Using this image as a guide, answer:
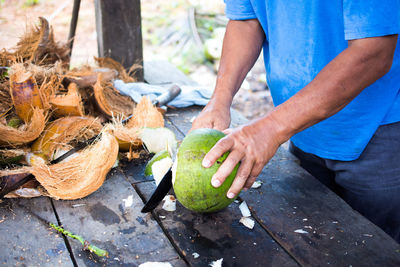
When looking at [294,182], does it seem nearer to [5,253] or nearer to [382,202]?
[382,202]

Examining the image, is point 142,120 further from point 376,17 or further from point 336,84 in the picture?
point 376,17

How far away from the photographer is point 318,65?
1878 millimetres

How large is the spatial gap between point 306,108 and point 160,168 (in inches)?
31.3

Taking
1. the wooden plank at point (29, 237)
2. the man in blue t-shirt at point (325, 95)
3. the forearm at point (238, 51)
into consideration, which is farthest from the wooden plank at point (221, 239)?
the forearm at point (238, 51)

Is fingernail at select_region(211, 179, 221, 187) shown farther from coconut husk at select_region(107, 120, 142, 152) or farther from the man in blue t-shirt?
coconut husk at select_region(107, 120, 142, 152)

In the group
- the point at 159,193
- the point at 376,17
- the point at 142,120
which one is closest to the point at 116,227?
the point at 159,193

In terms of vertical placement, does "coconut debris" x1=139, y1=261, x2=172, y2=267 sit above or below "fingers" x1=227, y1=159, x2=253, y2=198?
below

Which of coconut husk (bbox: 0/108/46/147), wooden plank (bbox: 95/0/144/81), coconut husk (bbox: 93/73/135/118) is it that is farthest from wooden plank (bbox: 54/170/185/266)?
wooden plank (bbox: 95/0/144/81)

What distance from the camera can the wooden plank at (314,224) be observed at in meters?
1.51

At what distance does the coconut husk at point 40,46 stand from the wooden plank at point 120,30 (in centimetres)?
39

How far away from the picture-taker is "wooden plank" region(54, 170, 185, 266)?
1.48 metres

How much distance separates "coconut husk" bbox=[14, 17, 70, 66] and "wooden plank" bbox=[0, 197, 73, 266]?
1.27 metres

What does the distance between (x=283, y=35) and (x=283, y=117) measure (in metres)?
0.62

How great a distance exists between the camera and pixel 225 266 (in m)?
1.45
